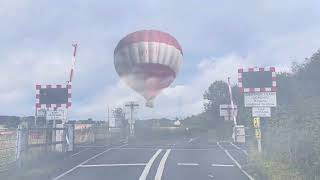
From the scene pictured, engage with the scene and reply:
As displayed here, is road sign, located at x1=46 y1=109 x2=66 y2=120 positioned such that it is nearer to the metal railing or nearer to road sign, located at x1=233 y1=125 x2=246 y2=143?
the metal railing

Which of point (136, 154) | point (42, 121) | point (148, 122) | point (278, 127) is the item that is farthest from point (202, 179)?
point (148, 122)

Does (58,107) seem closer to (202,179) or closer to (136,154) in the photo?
(136,154)

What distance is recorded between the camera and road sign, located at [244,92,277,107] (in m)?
19.9

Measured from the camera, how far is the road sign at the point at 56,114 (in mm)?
22141

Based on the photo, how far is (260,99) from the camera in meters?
20.0

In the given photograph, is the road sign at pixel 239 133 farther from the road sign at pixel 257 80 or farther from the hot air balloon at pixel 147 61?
the road sign at pixel 257 80

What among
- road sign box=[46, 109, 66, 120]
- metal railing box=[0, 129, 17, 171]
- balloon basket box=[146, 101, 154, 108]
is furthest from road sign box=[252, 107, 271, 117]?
balloon basket box=[146, 101, 154, 108]

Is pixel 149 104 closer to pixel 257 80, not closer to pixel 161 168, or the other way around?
pixel 257 80

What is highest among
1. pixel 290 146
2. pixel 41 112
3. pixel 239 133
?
pixel 41 112

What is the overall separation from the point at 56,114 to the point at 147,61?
672 centimetres

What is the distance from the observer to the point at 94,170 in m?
17.1

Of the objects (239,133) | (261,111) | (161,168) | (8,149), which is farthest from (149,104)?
(8,149)

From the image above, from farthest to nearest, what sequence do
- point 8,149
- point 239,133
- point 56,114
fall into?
1. point 239,133
2. point 56,114
3. point 8,149

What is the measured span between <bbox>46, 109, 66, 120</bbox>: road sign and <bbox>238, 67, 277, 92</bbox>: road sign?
7.45 m
